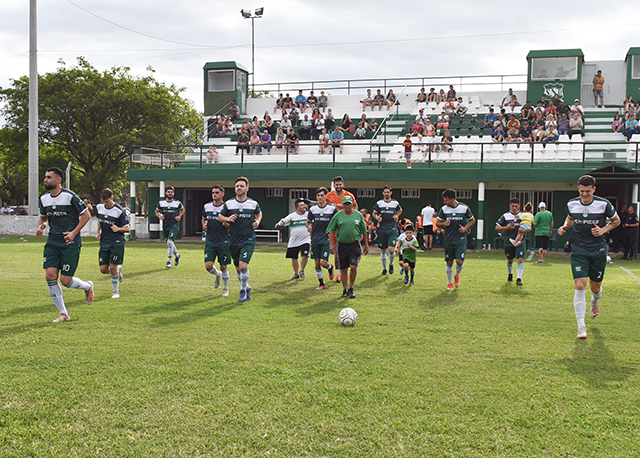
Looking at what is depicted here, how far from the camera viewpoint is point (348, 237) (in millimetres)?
10305

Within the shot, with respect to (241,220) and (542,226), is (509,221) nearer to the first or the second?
(542,226)

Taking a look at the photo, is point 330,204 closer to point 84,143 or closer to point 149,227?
point 149,227

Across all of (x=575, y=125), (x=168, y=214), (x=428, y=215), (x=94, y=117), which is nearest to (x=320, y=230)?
(x=168, y=214)

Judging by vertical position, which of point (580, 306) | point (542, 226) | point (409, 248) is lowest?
point (580, 306)

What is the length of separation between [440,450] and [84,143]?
43.4 meters

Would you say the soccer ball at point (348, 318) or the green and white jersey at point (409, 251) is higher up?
the green and white jersey at point (409, 251)

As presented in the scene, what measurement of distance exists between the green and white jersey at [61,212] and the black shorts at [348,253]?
4422mm

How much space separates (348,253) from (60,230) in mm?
4785

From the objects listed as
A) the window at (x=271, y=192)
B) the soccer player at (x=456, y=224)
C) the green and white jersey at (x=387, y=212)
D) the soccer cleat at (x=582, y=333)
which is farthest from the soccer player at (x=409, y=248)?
the window at (x=271, y=192)

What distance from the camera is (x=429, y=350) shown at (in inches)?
266

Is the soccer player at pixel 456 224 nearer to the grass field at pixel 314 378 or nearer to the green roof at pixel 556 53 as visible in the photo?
the grass field at pixel 314 378

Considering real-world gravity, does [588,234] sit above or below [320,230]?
above

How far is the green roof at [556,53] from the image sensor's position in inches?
1249

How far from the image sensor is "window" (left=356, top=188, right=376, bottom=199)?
87.8 ft
